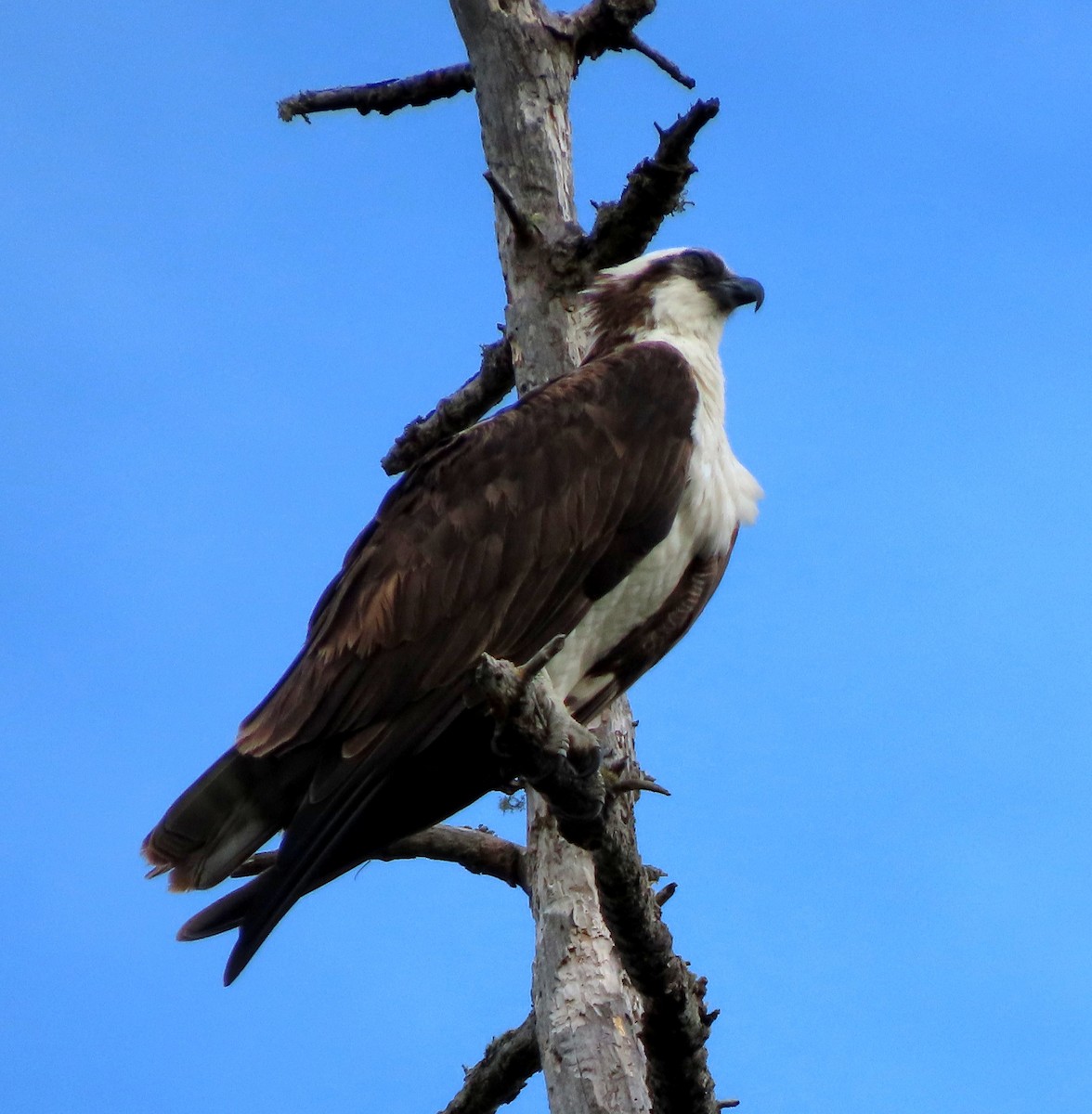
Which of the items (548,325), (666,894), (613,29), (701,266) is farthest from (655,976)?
(613,29)

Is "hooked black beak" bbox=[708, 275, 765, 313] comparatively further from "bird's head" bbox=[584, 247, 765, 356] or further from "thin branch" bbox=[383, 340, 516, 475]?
"thin branch" bbox=[383, 340, 516, 475]

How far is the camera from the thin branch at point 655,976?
13.3ft

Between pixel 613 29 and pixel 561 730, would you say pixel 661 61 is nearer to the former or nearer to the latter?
pixel 613 29

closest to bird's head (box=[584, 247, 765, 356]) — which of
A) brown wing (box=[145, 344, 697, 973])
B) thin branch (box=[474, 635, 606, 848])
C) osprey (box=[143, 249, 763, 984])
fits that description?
osprey (box=[143, 249, 763, 984])

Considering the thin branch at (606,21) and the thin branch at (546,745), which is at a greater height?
the thin branch at (606,21)

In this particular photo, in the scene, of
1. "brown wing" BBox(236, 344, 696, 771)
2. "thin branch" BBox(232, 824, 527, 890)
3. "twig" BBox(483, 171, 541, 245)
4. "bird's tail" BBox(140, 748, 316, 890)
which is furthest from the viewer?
"twig" BBox(483, 171, 541, 245)

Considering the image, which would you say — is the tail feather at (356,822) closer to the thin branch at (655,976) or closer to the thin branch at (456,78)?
the thin branch at (655,976)

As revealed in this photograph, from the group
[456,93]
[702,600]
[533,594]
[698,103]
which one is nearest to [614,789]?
[533,594]

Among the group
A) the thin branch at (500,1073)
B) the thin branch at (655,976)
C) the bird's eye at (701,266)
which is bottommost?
the thin branch at (655,976)

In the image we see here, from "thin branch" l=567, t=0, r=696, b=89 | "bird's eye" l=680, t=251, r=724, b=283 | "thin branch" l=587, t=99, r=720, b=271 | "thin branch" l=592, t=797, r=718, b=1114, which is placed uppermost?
"thin branch" l=567, t=0, r=696, b=89

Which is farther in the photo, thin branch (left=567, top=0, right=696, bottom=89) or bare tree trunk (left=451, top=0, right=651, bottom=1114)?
thin branch (left=567, top=0, right=696, bottom=89)

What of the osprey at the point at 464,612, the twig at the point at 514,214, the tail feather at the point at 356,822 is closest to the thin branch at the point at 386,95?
the twig at the point at 514,214

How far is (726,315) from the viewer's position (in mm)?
6199

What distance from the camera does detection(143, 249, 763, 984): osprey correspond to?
4637 mm
